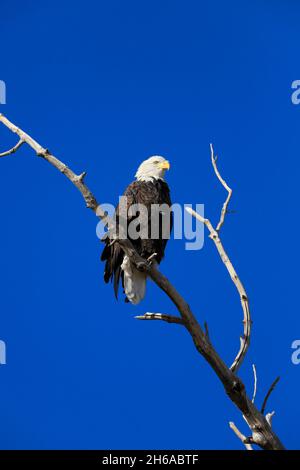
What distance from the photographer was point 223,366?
4.06 metres

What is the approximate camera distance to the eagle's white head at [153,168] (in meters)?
6.25

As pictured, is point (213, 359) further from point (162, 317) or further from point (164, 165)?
point (164, 165)

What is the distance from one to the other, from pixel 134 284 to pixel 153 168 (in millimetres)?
1081

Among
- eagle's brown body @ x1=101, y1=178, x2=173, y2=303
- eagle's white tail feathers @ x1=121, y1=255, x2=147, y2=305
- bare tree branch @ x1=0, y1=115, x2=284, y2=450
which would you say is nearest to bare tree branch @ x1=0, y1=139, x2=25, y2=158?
bare tree branch @ x1=0, y1=115, x2=284, y2=450

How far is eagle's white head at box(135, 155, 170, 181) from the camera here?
6250 mm

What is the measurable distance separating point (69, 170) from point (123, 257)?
5.60 feet

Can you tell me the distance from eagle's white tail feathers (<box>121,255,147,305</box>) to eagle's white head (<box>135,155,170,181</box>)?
827 millimetres

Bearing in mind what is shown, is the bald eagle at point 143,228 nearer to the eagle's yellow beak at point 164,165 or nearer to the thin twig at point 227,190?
the eagle's yellow beak at point 164,165

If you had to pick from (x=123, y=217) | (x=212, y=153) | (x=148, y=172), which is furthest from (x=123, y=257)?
(x=212, y=153)

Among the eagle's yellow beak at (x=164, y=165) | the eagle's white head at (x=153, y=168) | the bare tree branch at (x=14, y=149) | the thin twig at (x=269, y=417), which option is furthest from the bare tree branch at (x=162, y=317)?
the eagle's yellow beak at (x=164, y=165)

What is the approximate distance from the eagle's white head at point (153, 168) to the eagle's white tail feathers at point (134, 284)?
83 centimetres

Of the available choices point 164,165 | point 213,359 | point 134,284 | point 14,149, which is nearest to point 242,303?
point 213,359

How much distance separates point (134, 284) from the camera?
589 centimetres
